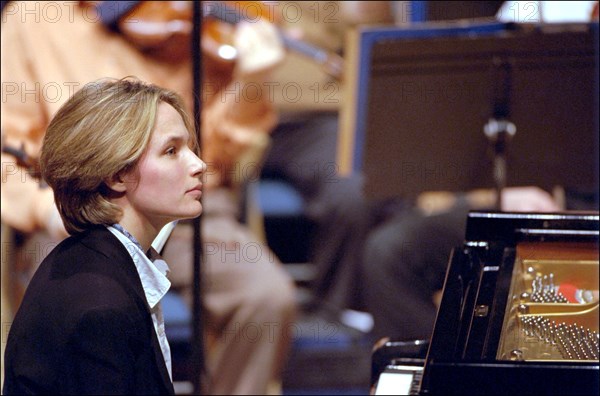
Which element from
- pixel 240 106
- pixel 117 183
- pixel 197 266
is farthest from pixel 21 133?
pixel 117 183

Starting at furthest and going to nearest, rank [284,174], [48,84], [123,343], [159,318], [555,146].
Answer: [284,174] < [555,146] < [48,84] < [159,318] < [123,343]

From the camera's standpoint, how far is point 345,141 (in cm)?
284

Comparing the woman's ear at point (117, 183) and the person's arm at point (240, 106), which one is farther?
the person's arm at point (240, 106)

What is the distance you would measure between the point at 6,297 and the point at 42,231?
20 centimetres

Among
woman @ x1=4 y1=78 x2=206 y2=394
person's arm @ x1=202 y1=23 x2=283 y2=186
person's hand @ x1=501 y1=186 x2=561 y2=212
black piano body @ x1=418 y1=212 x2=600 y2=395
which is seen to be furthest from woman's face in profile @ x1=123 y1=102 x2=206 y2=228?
person's hand @ x1=501 y1=186 x2=561 y2=212

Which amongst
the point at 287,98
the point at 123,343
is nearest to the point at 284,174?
the point at 287,98

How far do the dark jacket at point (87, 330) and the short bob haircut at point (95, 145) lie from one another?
0.15ft

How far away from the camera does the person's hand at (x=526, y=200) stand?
122 inches

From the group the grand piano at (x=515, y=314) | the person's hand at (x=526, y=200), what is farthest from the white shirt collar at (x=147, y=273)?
the person's hand at (x=526, y=200)

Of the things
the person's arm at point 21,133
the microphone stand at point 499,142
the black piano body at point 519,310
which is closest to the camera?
the black piano body at point 519,310

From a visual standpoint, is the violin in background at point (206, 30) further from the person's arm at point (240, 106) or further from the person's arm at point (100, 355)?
the person's arm at point (100, 355)

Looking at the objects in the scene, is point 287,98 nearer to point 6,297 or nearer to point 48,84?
point 48,84

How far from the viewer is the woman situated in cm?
129

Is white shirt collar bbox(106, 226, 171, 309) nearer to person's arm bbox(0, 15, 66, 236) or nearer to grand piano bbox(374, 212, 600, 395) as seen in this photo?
grand piano bbox(374, 212, 600, 395)
